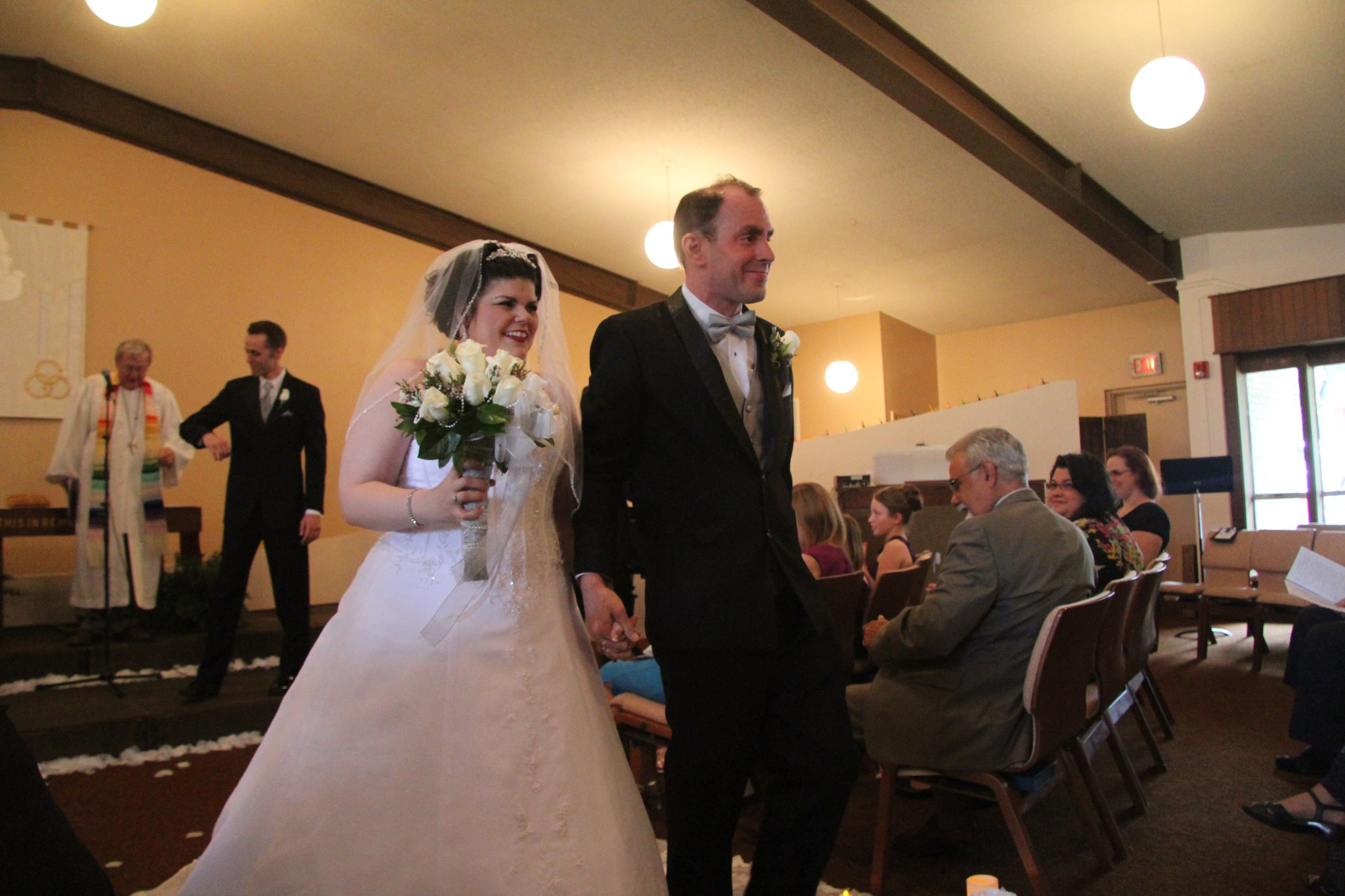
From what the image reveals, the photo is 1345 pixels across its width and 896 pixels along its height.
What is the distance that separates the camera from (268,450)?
14.1 feet

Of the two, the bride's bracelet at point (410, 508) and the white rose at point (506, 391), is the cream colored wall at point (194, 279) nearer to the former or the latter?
the bride's bracelet at point (410, 508)

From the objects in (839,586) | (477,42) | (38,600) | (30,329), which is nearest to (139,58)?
(30,329)

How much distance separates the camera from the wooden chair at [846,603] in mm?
2990

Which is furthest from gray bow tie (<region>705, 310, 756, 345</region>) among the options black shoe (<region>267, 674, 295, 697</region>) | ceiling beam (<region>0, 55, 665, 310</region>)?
ceiling beam (<region>0, 55, 665, 310</region>)

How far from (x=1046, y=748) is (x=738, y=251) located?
1516 millimetres

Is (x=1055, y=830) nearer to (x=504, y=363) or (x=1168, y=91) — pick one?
(x=504, y=363)

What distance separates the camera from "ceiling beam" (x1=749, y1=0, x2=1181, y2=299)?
5051 millimetres

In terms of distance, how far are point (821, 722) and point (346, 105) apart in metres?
6.30

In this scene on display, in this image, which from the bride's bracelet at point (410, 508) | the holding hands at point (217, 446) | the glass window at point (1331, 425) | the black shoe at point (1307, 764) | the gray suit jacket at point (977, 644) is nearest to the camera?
the bride's bracelet at point (410, 508)

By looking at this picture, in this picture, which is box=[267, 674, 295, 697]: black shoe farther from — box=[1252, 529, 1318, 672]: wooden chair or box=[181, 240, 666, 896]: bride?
box=[1252, 529, 1318, 672]: wooden chair

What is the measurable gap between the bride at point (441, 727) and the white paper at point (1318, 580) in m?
2.93

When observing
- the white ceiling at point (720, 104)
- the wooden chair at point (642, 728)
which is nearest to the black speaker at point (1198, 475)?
the white ceiling at point (720, 104)

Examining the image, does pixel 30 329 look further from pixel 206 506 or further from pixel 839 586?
pixel 839 586

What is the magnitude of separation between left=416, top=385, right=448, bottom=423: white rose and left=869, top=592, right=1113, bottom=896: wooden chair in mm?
1559
